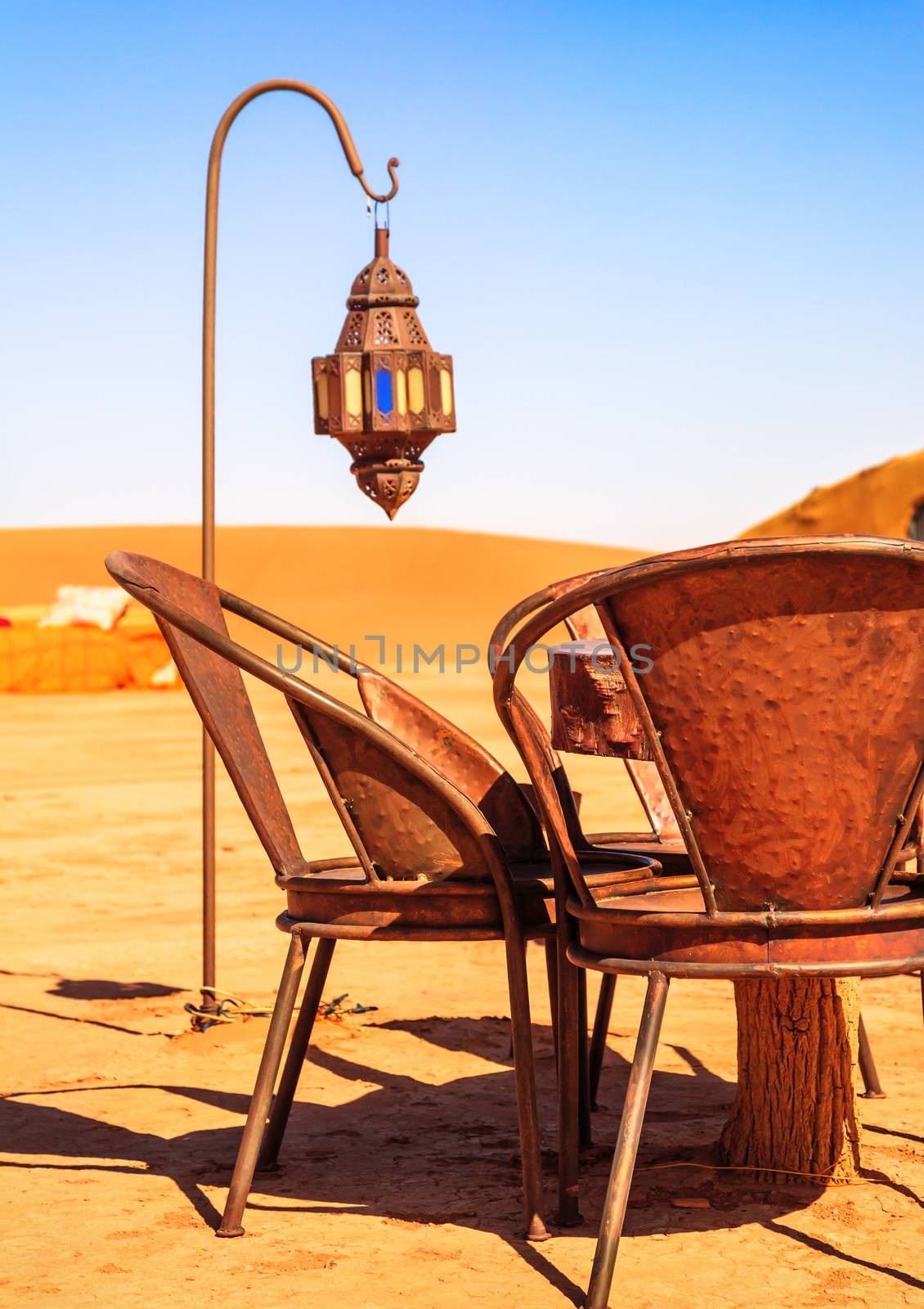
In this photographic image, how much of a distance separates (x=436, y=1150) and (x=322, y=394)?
2.10 m

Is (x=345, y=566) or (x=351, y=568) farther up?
(x=345, y=566)

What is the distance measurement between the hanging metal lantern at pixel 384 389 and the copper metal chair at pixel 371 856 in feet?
3.93

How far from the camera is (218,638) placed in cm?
305

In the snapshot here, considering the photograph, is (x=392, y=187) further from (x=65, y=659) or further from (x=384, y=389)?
(x=65, y=659)

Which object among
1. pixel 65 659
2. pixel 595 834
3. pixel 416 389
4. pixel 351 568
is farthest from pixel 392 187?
pixel 351 568

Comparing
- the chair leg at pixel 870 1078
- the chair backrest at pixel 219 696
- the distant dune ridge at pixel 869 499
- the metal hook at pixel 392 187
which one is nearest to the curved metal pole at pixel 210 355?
the metal hook at pixel 392 187

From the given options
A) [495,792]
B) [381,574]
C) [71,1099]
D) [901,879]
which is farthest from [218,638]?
[381,574]

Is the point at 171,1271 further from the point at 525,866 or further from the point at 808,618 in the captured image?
the point at 808,618

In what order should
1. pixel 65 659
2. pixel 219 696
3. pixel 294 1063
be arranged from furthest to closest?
pixel 65 659, pixel 294 1063, pixel 219 696

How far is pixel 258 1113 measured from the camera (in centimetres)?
318

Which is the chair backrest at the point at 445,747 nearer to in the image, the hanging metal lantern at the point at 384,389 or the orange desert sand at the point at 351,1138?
the orange desert sand at the point at 351,1138

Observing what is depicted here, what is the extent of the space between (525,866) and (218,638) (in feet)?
3.10

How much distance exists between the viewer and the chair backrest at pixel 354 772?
3074 millimetres

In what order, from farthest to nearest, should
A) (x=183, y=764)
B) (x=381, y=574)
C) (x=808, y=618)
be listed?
(x=381, y=574)
(x=183, y=764)
(x=808, y=618)
